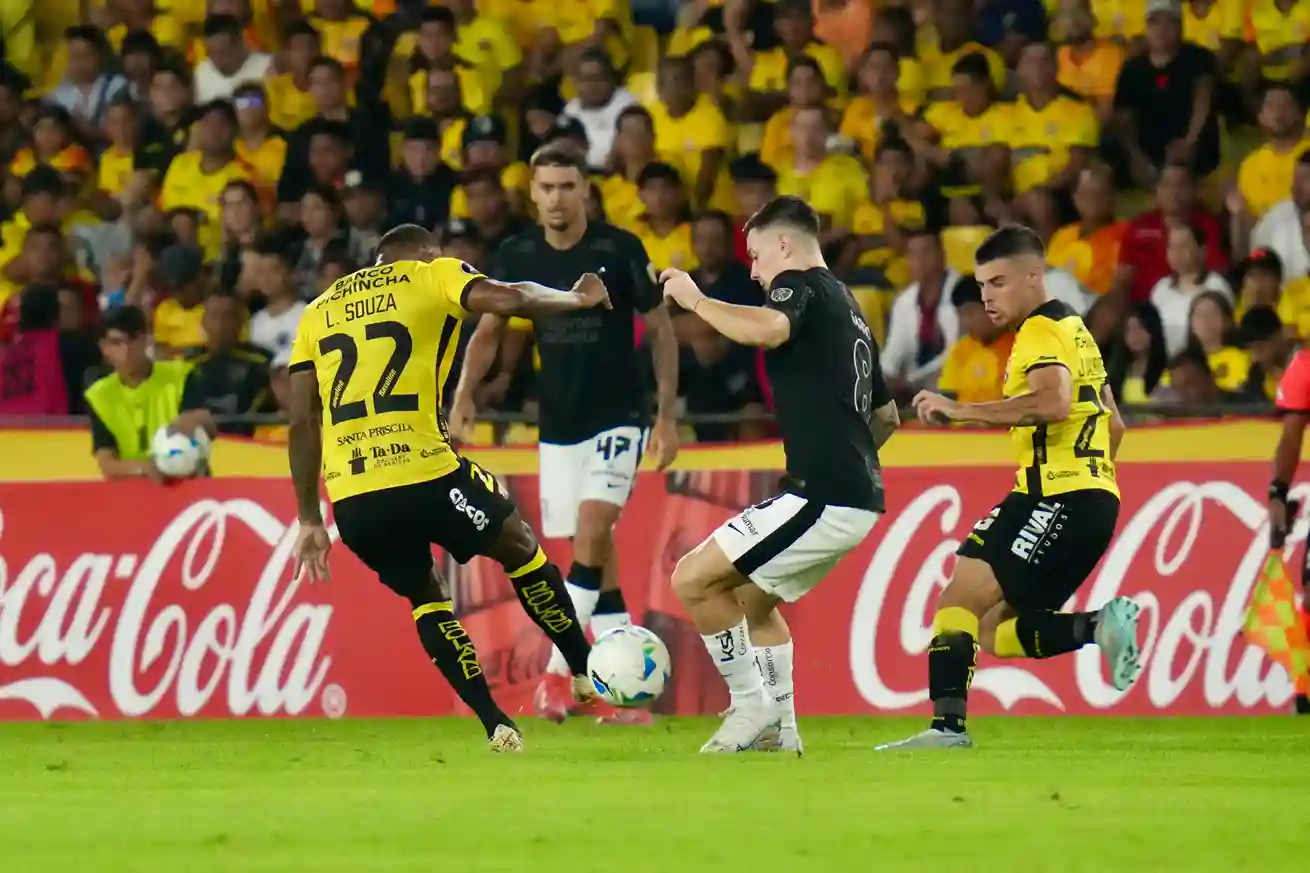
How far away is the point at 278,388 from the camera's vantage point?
1495 centimetres

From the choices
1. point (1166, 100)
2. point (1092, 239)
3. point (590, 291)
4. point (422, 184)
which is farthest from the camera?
point (422, 184)

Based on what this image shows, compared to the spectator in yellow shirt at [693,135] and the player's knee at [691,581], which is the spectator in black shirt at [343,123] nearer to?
the spectator in yellow shirt at [693,135]

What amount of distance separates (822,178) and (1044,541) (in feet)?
22.8

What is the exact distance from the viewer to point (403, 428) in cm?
961

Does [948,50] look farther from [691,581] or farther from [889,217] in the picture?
[691,581]

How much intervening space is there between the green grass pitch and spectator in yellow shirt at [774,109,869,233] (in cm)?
592

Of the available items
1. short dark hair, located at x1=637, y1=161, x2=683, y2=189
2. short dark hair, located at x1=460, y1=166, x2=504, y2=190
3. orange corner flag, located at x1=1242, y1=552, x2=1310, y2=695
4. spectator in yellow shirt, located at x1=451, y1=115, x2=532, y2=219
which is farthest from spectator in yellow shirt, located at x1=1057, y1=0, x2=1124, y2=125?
orange corner flag, located at x1=1242, y1=552, x2=1310, y2=695

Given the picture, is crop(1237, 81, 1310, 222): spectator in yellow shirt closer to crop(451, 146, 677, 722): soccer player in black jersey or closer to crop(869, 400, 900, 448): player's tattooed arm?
crop(451, 146, 677, 722): soccer player in black jersey

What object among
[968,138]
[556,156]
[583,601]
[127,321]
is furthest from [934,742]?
[968,138]

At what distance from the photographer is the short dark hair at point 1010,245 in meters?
9.69

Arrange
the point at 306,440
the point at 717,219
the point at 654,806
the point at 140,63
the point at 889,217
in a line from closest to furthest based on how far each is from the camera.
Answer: the point at 654,806, the point at 306,440, the point at 717,219, the point at 889,217, the point at 140,63

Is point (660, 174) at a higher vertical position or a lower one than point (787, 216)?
higher

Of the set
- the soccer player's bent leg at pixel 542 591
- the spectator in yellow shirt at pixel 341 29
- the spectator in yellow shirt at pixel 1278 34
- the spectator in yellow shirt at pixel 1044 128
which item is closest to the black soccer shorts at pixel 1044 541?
the soccer player's bent leg at pixel 542 591

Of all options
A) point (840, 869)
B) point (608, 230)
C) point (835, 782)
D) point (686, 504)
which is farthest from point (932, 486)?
point (840, 869)
